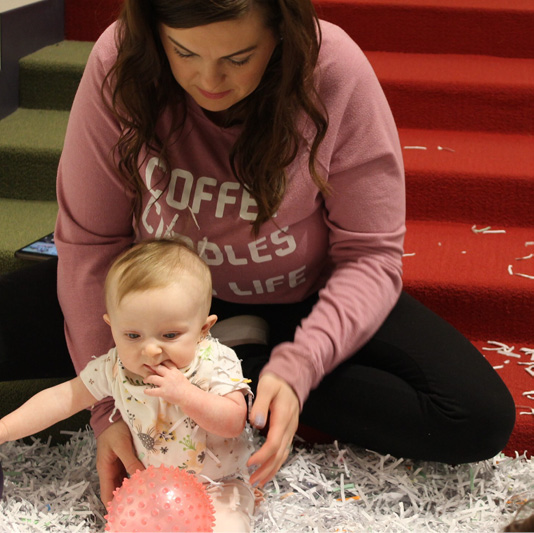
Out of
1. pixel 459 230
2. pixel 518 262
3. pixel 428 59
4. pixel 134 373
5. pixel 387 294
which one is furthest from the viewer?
pixel 428 59

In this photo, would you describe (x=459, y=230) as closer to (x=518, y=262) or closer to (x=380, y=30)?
(x=518, y=262)

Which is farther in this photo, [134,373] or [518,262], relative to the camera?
[518,262]

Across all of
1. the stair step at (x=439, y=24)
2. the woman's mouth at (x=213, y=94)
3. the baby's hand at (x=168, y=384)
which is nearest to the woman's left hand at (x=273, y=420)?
the baby's hand at (x=168, y=384)

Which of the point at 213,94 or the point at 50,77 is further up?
the point at 213,94

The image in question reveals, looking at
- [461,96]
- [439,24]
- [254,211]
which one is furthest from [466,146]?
[254,211]

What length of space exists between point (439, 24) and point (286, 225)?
1.46m

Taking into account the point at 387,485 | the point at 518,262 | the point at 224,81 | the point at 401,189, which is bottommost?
the point at 387,485

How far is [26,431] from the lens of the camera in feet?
3.73

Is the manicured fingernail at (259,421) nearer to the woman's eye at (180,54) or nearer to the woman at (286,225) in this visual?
the woman at (286,225)

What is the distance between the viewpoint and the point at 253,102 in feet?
3.74

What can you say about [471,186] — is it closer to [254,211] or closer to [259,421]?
[254,211]

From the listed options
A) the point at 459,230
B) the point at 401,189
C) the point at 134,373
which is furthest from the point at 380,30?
the point at 134,373

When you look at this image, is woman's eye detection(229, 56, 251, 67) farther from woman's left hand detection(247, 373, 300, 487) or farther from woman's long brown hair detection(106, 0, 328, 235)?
woman's left hand detection(247, 373, 300, 487)

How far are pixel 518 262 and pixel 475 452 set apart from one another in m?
0.64
